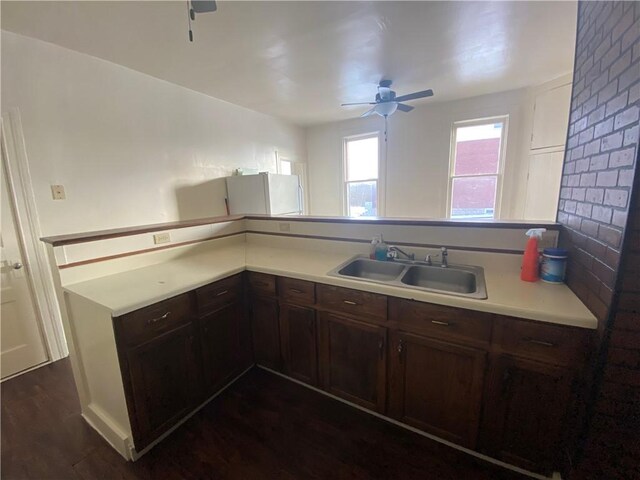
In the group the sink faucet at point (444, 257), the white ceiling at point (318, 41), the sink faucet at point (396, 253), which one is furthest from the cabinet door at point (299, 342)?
the white ceiling at point (318, 41)

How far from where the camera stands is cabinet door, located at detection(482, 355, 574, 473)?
1.13m

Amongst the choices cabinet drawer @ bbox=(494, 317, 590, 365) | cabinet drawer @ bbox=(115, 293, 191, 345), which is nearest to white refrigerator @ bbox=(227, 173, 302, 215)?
cabinet drawer @ bbox=(115, 293, 191, 345)

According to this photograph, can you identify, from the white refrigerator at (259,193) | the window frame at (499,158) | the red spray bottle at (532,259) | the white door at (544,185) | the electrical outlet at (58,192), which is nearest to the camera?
the red spray bottle at (532,259)

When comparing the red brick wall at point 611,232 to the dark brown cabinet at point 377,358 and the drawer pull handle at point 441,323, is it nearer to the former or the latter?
the dark brown cabinet at point 377,358

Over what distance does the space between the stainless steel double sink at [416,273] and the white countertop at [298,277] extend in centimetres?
7

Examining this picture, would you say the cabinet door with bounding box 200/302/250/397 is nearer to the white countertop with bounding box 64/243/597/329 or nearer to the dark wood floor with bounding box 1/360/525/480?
the dark wood floor with bounding box 1/360/525/480

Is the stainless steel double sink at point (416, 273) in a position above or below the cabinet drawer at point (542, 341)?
above

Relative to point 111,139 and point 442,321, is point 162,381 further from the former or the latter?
point 111,139

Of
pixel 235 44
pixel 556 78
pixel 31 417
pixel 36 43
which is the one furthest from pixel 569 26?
pixel 31 417

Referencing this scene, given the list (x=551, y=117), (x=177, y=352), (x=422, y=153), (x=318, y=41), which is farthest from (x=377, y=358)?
(x=422, y=153)

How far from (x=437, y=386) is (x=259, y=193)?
3173 millimetres

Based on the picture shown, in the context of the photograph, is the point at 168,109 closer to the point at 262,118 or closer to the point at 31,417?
the point at 262,118

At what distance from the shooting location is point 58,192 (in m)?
2.32

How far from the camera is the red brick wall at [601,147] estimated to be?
92 cm
